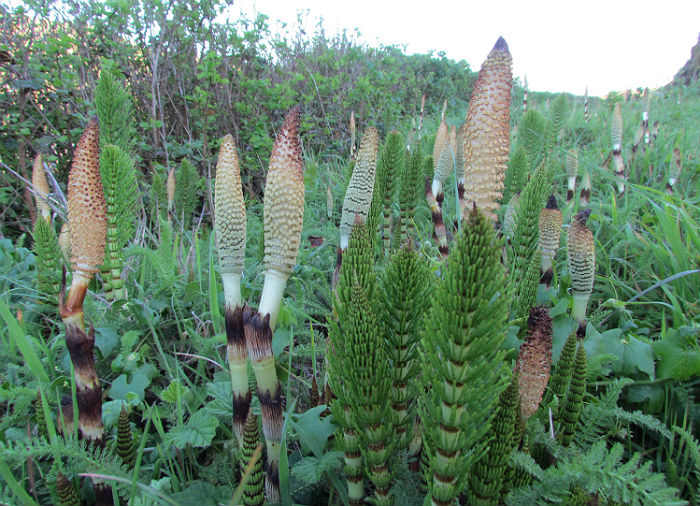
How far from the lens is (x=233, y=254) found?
3.03ft

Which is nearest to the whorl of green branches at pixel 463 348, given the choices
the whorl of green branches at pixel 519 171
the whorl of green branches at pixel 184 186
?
the whorl of green branches at pixel 519 171

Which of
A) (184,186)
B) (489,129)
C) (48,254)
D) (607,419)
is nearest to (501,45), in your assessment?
(489,129)

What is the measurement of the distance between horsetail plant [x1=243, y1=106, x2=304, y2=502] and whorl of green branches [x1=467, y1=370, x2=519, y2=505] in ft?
1.35

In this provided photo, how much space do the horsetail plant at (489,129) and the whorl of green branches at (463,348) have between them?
0.26m

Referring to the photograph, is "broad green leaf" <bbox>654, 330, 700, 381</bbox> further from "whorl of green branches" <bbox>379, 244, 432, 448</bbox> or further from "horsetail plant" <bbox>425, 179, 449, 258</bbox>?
"whorl of green branches" <bbox>379, 244, 432, 448</bbox>

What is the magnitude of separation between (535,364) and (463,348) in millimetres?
356

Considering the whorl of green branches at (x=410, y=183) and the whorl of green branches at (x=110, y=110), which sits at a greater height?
the whorl of green branches at (x=110, y=110)

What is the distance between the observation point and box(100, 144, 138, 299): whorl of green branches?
1.42 metres

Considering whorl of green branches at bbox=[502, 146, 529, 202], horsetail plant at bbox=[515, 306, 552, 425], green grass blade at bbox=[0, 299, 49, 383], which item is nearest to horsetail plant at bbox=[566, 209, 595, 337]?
horsetail plant at bbox=[515, 306, 552, 425]

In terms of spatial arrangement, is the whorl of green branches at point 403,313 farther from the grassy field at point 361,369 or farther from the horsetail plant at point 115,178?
the horsetail plant at point 115,178

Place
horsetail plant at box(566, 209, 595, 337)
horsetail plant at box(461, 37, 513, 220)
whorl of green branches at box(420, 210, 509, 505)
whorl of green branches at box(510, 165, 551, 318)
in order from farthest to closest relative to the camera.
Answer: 1. whorl of green branches at box(510, 165, 551, 318)
2. horsetail plant at box(566, 209, 595, 337)
3. horsetail plant at box(461, 37, 513, 220)
4. whorl of green branches at box(420, 210, 509, 505)

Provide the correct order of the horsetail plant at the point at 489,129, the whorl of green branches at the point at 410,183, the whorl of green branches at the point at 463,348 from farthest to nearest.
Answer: the whorl of green branches at the point at 410,183 < the horsetail plant at the point at 489,129 < the whorl of green branches at the point at 463,348

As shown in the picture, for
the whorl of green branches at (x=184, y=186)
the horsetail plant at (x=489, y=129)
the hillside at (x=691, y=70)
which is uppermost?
the hillside at (x=691, y=70)

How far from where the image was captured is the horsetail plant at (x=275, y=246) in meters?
0.83
